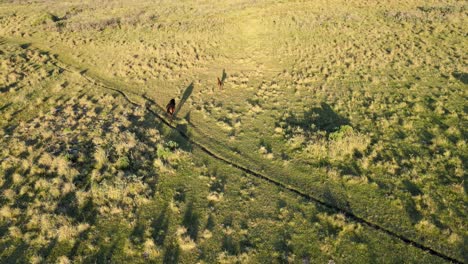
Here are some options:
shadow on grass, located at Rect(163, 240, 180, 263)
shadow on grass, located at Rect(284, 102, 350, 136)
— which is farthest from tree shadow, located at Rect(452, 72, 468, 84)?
shadow on grass, located at Rect(163, 240, 180, 263)

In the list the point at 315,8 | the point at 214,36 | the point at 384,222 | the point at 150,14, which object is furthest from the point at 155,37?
the point at 384,222

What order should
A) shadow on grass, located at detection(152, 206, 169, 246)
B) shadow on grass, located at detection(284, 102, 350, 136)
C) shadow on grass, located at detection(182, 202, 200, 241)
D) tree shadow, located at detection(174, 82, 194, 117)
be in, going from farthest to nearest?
tree shadow, located at detection(174, 82, 194, 117) → shadow on grass, located at detection(284, 102, 350, 136) → shadow on grass, located at detection(182, 202, 200, 241) → shadow on grass, located at detection(152, 206, 169, 246)

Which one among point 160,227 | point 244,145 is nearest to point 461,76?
point 244,145

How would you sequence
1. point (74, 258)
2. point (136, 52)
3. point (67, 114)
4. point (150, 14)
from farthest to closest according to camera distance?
point (150, 14) < point (136, 52) < point (67, 114) < point (74, 258)

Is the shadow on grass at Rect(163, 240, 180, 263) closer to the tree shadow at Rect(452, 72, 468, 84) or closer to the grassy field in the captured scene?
the grassy field

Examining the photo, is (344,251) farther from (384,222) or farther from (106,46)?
(106,46)

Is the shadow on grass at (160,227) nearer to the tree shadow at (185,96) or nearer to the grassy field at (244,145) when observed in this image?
the grassy field at (244,145)

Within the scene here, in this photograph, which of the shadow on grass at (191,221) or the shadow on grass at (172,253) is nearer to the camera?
the shadow on grass at (172,253)

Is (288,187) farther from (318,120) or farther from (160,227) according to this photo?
(318,120)

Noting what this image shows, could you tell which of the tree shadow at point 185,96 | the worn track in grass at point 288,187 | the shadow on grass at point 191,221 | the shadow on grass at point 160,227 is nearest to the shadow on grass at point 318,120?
the worn track in grass at point 288,187
